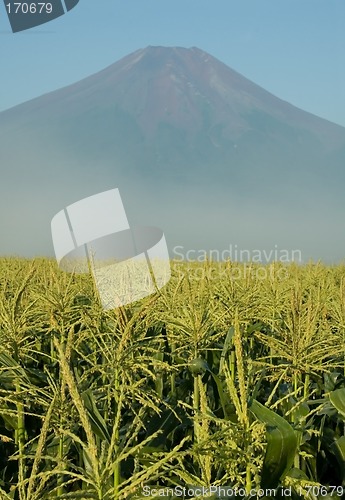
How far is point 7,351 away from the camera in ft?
11.0

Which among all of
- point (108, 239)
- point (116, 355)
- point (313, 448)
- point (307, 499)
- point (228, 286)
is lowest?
point (108, 239)

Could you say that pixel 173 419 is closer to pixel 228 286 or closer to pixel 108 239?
pixel 228 286

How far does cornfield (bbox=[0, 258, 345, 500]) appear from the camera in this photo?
1721 mm

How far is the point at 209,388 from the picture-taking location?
15.1 ft

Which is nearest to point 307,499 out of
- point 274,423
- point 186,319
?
point 274,423

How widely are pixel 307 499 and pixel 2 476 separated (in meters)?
2.03

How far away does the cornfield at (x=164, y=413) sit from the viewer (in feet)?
5.65

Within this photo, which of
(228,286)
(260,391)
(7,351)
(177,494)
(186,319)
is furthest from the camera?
(228,286)

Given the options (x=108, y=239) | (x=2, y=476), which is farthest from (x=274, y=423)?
(x=108, y=239)

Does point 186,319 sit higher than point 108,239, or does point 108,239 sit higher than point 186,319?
point 186,319

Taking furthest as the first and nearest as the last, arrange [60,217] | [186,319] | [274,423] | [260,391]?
[60,217]
[260,391]
[186,319]
[274,423]

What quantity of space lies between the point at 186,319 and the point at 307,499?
4.47 ft

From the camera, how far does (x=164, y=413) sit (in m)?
3.41

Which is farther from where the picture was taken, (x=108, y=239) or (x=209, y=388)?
(x=108, y=239)
